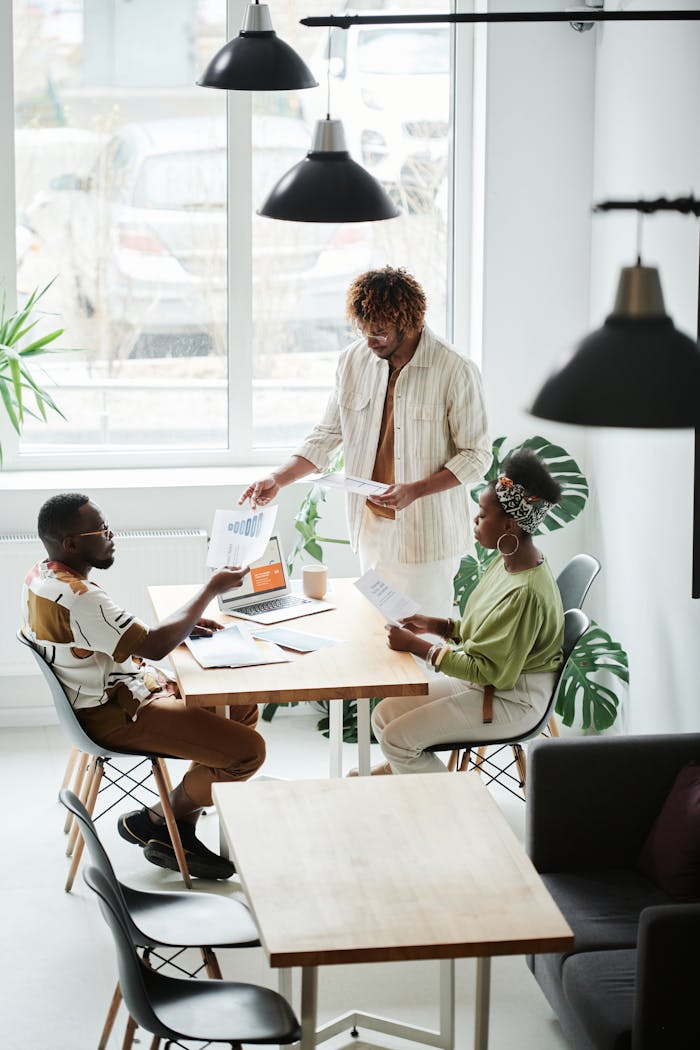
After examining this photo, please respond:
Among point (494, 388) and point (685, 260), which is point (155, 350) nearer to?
point (494, 388)

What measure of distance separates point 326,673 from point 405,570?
84cm

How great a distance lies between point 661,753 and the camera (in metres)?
3.68

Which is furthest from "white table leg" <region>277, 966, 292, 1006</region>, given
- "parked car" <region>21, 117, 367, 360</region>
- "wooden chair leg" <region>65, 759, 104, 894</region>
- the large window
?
"parked car" <region>21, 117, 367, 360</region>

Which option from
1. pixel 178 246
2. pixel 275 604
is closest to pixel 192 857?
pixel 275 604

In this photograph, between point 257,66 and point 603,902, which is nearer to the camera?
point 603,902

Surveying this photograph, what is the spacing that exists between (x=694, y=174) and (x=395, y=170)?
1711mm

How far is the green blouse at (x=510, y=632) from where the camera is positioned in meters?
3.98

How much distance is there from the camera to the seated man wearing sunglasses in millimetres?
3869

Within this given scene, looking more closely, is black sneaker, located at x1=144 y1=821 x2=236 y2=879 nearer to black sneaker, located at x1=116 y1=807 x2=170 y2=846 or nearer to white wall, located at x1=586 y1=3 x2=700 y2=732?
black sneaker, located at x1=116 y1=807 x2=170 y2=846

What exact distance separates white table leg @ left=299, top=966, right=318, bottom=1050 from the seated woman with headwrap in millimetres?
1441

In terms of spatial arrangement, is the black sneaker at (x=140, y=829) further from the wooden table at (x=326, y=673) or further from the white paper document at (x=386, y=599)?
the white paper document at (x=386, y=599)

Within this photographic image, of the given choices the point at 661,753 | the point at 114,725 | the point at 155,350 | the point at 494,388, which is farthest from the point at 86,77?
the point at 661,753

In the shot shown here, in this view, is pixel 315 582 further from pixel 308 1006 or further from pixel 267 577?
pixel 308 1006

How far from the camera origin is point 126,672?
4094 mm
